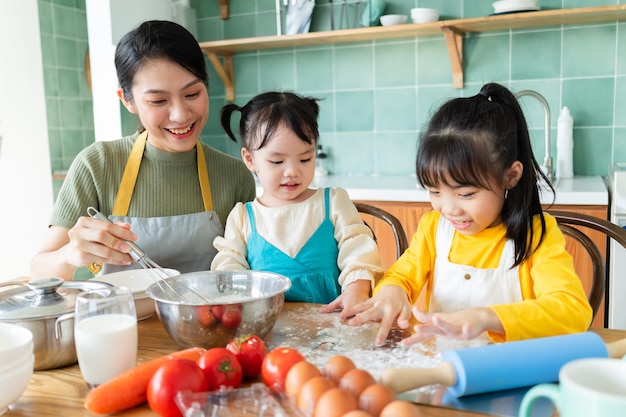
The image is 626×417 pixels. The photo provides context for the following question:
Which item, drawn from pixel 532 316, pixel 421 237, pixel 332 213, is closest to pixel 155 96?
→ pixel 332 213

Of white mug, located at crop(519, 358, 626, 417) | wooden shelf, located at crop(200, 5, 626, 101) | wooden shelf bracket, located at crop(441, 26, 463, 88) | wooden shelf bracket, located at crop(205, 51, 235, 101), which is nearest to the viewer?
white mug, located at crop(519, 358, 626, 417)

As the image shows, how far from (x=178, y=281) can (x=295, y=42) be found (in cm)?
217

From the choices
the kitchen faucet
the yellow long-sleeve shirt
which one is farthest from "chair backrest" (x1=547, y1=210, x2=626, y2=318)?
the kitchen faucet

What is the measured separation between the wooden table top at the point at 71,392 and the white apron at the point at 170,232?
1.48 ft

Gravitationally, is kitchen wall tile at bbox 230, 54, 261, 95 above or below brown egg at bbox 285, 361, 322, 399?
above

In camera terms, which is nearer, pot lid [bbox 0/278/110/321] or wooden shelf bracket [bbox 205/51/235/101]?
pot lid [bbox 0/278/110/321]

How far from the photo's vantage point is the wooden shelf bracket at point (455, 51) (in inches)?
105

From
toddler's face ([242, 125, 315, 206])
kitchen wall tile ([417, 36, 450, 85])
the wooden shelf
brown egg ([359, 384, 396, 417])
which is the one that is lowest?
brown egg ([359, 384, 396, 417])

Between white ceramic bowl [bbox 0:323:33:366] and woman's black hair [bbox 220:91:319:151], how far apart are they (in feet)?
2.14

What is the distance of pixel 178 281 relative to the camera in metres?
1.11

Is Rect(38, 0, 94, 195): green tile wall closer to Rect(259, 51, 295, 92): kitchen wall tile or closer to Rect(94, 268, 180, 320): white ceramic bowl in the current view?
Rect(259, 51, 295, 92): kitchen wall tile

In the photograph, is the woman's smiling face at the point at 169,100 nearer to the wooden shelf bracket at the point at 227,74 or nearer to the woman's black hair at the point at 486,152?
the woman's black hair at the point at 486,152

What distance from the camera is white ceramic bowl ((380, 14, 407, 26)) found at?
2.78m

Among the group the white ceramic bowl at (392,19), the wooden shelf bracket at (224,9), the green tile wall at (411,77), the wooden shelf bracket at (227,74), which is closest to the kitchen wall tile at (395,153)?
the green tile wall at (411,77)
